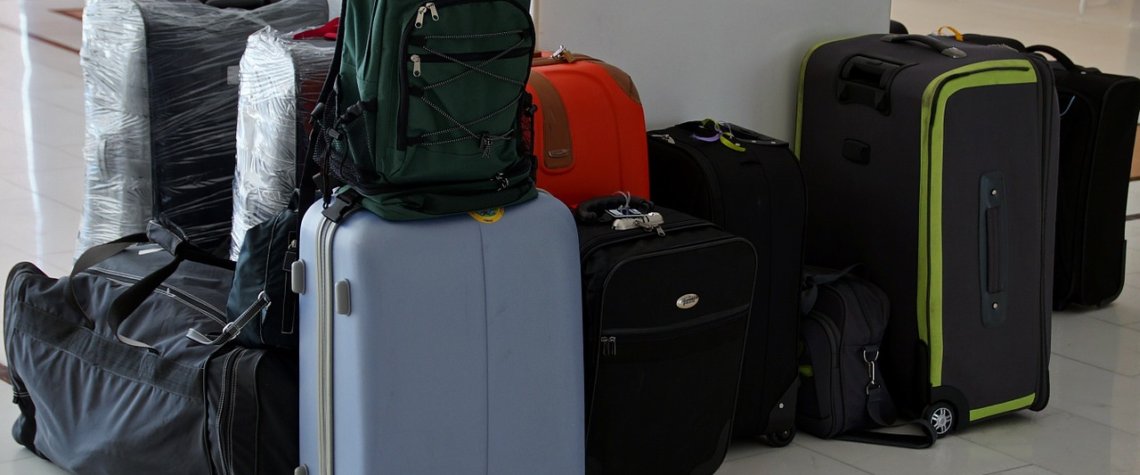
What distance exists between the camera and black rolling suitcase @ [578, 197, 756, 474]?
215cm

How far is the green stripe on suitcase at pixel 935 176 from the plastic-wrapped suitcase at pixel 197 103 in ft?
4.07

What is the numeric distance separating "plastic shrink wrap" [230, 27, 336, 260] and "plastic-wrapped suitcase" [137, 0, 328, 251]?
0.25 metres

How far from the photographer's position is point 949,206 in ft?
8.52

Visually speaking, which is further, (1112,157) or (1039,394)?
(1112,157)

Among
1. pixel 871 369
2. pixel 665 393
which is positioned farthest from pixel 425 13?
pixel 871 369

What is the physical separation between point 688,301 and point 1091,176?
1.63m

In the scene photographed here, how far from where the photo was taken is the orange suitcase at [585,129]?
232 cm

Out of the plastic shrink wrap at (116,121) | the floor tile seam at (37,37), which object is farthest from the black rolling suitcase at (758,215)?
the floor tile seam at (37,37)

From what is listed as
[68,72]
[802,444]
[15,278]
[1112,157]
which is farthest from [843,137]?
[68,72]

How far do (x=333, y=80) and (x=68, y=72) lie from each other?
4512 millimetres

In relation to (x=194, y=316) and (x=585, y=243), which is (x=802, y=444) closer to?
(x=585, y=243)

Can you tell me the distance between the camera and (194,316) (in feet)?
7.20

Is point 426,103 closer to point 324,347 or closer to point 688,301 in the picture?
point 324,347

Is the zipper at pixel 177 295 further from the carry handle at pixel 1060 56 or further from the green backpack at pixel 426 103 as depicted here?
the carry handle at pixel 1060 56
